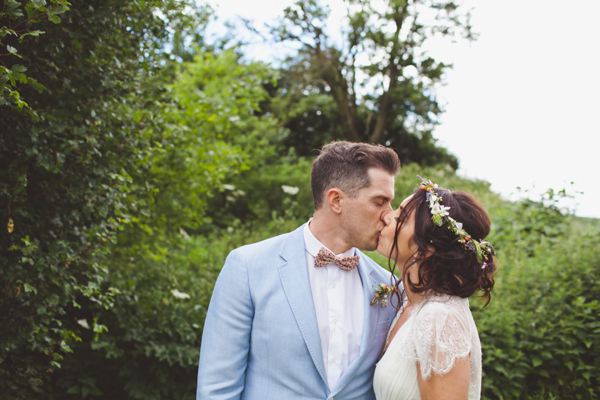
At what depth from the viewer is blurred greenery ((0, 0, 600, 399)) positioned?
9.42 feet

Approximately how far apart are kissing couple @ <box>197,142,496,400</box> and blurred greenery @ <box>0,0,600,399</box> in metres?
1.34

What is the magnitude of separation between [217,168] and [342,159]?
118 inches

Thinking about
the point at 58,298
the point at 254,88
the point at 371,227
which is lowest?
the point at 58,298

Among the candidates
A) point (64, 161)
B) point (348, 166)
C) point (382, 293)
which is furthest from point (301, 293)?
point (64, 161)

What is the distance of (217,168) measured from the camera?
17.6 feet

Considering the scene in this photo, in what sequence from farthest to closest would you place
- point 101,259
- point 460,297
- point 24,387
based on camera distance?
point 101,259 < point 24,387 < point 460,297

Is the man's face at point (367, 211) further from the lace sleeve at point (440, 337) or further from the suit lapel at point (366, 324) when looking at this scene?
the lace sleeve at point (440, 337)

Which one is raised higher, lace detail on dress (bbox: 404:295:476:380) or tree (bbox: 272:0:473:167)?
tree (bbox: 272:0:473:167)

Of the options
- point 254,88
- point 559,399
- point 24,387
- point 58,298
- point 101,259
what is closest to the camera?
point 58,298

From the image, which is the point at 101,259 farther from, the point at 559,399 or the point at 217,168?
the point at 559,399

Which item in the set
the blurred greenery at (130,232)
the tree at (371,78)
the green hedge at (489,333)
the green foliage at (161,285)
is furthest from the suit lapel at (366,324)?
the tree at (371,78)

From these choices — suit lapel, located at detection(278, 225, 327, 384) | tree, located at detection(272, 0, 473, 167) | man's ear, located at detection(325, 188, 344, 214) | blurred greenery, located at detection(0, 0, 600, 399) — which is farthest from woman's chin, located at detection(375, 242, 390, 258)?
tree, located at detection(272, 0, 473, 167)

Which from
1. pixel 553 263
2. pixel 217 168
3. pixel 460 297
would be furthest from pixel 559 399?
pixel 217 168

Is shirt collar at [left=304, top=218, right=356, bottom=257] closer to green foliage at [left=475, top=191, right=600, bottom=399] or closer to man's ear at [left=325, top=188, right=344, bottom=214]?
man's ear at [left=325, top=188, right=344, bottom=214]
